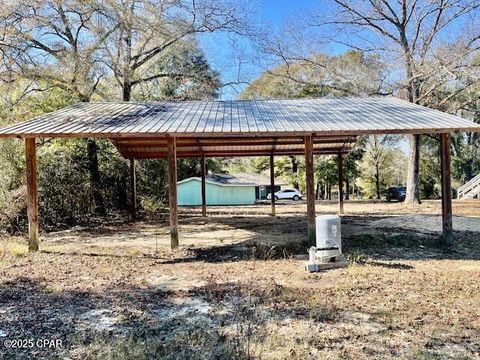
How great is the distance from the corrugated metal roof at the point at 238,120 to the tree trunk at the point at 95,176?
4.18 m

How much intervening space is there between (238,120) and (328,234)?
11.3 ft

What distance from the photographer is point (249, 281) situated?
6.18 m

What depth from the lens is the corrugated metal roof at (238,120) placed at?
795 cm

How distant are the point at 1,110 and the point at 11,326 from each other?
33.2ft

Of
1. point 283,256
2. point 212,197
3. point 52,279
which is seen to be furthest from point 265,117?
point 212,197

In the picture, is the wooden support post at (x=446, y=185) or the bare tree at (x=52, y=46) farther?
the bare tree at (x=52, y=46)

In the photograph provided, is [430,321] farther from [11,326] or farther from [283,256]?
[11,326]

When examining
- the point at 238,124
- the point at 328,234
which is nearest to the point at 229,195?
the point at 238,124

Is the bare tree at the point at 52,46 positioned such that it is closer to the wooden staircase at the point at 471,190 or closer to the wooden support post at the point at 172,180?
the wooden support post at the point at 172,180

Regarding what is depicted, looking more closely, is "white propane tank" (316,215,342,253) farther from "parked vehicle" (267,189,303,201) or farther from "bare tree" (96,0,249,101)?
"parked vehicle" (267,189,303,201)

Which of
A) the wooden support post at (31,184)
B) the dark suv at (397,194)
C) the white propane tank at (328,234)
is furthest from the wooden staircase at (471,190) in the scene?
the wooden support post at (31,184)

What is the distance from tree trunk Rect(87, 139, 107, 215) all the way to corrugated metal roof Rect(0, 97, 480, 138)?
4.18 metres

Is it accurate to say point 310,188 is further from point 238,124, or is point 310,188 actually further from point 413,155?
point 413,155

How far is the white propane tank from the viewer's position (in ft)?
23.4
